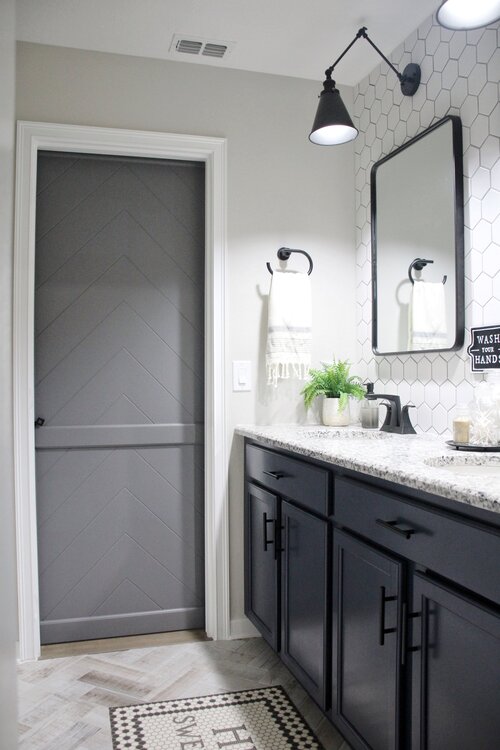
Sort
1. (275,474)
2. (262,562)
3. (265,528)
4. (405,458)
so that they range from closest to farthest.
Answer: (405,458), (275,474), (265,528), (262,562)

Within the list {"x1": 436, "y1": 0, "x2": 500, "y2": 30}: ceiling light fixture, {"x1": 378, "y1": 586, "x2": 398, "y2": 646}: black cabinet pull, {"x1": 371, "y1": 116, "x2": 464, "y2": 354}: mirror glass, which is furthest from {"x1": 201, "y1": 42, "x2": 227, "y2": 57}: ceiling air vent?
{"x1": 378, "y1": 586, "x2": 398, "y2": 646}: black cabinet pull

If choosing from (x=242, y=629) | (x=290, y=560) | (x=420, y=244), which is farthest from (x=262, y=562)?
(x=420, y=244)

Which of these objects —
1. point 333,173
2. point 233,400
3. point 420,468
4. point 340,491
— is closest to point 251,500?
point 233,400

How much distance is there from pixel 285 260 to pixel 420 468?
1.59 m

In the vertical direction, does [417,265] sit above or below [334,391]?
above

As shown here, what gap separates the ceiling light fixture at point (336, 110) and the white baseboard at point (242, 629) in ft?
6.61

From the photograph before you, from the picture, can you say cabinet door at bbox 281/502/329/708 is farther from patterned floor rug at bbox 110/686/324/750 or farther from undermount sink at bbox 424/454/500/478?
undermount sink at bbox 424/454/500/478

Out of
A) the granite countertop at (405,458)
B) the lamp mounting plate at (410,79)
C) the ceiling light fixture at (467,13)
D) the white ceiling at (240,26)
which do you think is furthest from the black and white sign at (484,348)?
the white ceiling at (240,26)

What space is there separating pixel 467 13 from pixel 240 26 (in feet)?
3.31

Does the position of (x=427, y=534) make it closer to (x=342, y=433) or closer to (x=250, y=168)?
(x=342, y=433)

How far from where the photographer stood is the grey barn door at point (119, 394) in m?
2.65

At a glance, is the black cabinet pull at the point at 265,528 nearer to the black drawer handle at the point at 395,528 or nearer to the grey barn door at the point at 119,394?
the grey barn door at the point at 119,394

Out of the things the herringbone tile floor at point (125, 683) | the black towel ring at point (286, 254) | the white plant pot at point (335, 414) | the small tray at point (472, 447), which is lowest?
the herringbone tile floor at point (125, 683)

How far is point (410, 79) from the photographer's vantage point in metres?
2.34
